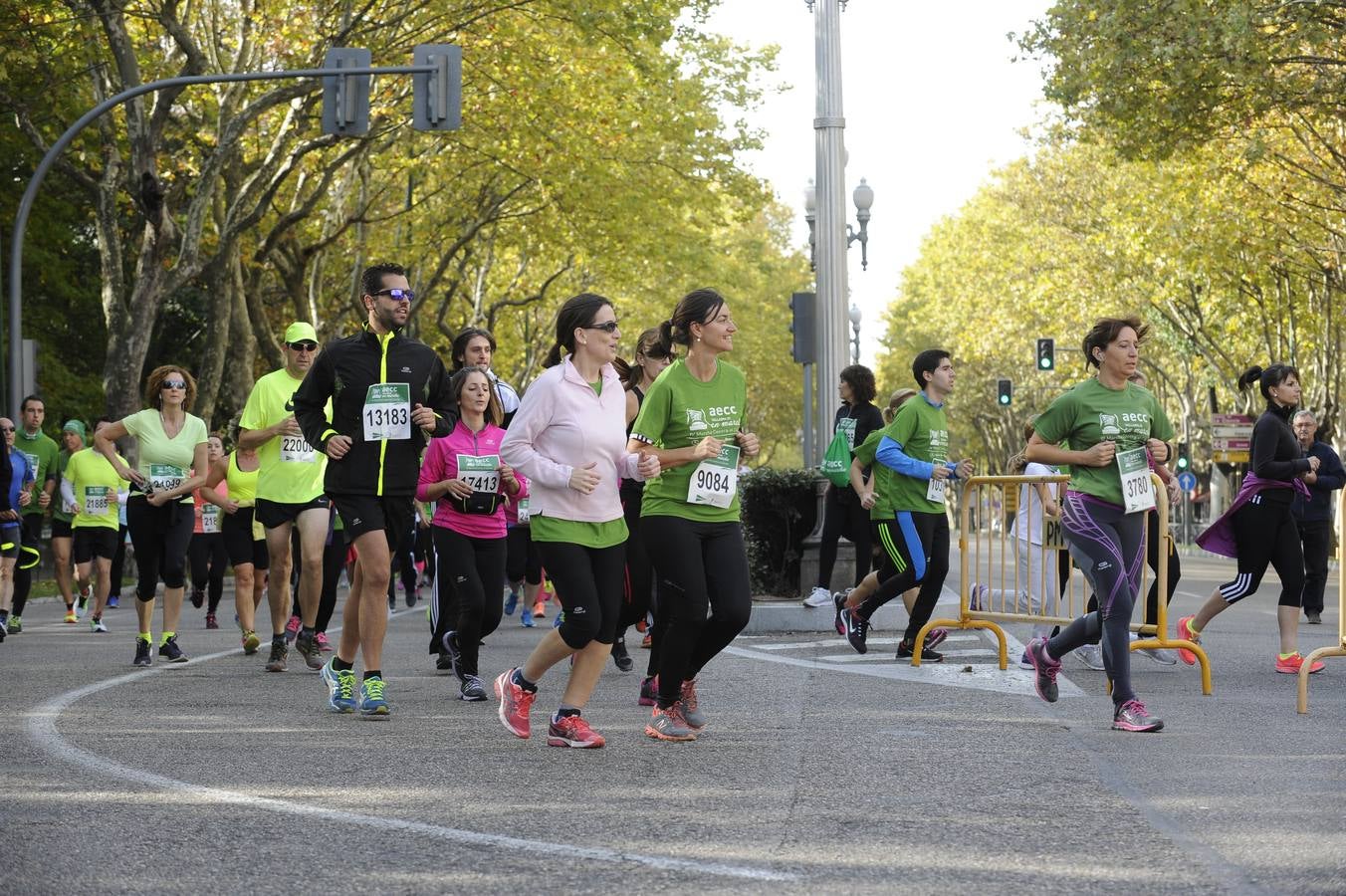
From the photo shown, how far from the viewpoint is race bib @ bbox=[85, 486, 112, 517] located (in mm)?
16391

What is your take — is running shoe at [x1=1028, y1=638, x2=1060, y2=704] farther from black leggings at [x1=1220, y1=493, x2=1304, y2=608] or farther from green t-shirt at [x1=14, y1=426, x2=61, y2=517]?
green t-shirt at [x1=14, y1=426, x2=61, y2=517]

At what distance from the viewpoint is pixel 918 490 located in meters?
11.7

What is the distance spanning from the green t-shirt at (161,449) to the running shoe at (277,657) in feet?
3.86

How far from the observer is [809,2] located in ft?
60.7

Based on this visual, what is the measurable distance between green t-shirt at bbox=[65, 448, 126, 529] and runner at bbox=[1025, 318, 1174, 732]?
31.8 feet

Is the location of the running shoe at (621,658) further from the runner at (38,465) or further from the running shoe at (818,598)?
the runner at (38,465)

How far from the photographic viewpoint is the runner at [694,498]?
7.96 meters

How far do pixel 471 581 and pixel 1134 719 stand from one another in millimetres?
3422

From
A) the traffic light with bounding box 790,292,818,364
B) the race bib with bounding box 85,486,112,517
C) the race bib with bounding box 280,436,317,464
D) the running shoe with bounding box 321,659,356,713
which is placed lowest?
the running shoe with bounding box 321,659,356,713

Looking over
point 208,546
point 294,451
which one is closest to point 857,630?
point 294,451

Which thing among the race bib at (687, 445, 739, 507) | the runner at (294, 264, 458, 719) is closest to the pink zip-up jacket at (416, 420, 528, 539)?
the runner at (294, 264, 458, 719)

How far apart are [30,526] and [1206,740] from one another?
491 inches

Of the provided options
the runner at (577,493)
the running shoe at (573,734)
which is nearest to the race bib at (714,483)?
the runner at (577,493)

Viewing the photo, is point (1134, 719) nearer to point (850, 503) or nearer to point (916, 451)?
point (916, 451)
